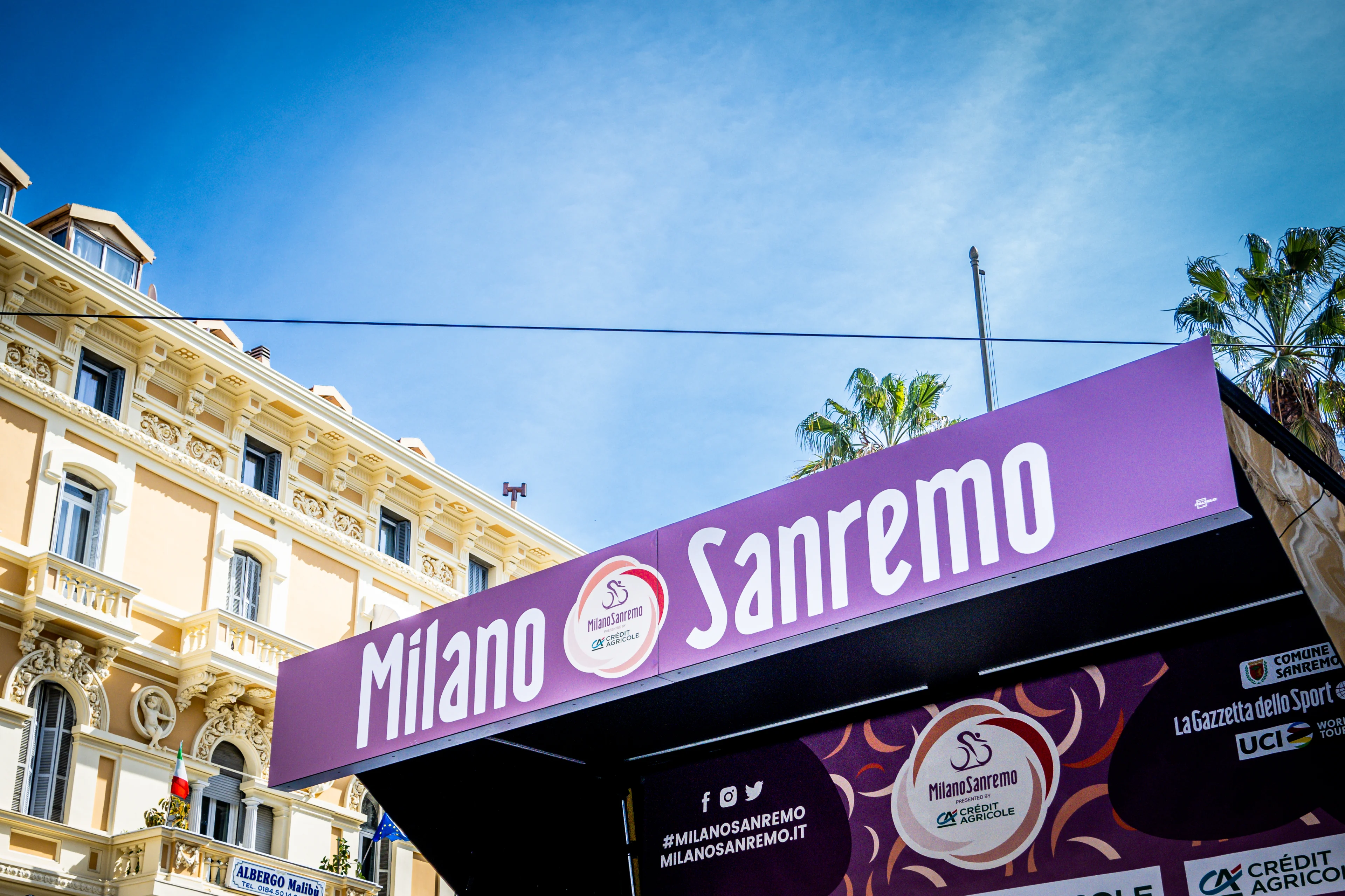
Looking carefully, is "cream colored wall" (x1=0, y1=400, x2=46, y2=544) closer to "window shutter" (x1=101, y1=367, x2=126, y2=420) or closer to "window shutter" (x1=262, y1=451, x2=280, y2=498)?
"window shutter" (x1=101, y1=367, x2=126, y2=420)

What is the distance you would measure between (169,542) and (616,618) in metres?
14.4

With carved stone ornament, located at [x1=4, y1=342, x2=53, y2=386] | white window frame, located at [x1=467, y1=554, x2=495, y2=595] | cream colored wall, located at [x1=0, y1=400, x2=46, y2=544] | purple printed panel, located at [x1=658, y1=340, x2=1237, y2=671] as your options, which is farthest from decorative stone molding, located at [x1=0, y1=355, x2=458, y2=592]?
purple printed panel, located at [x1=658, y1=340, x2=1237, y2=671]

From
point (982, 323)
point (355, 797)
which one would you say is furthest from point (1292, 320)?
point (355, 797)

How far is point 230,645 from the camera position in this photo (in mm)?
20016

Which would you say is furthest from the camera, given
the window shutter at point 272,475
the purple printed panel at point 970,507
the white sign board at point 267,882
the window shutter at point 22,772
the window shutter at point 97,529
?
the window shutter at point 272,475

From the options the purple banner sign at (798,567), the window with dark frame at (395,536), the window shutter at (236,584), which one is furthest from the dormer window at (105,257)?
the purple banner sign at (798,567)

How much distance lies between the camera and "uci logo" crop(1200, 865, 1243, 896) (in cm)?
650

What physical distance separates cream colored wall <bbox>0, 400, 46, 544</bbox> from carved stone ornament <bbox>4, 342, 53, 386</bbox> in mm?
635

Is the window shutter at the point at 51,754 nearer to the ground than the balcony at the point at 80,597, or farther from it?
nearer to the ground

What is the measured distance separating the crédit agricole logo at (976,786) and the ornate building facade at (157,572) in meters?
12.7

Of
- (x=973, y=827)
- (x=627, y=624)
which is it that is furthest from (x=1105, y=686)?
(x=627, y=624)

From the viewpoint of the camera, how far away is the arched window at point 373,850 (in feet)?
71.7

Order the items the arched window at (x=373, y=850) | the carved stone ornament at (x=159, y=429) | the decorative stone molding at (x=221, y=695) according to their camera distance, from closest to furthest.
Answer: the decorative stone molding at (x=221, y=695)
the carved stone ornament at (x=159, y=429)
the arched window at (x=373, y=850)

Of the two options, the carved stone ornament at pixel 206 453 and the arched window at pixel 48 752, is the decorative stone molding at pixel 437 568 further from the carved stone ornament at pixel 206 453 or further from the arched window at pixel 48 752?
the arched window at pixel 48 752
